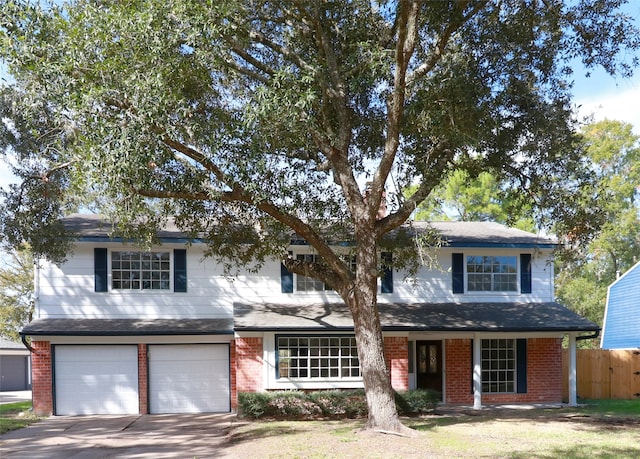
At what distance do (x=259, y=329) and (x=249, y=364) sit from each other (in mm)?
1352

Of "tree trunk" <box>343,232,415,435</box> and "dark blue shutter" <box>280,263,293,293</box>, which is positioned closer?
"tree trunk" <box>343,232,415,435</box>

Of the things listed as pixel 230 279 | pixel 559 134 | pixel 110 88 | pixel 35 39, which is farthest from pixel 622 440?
pixel 35 39

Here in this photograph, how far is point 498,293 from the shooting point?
62.5 ft

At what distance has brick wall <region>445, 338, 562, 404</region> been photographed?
719 inches

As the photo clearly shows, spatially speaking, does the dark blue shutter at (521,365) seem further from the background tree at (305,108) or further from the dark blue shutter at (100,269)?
the dark blue shutter at (100,269)

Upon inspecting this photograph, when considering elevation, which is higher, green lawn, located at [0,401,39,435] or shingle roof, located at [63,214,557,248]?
shingle roof, located at [63,214,557,248]

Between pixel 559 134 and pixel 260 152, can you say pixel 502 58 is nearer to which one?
pixel 559 134

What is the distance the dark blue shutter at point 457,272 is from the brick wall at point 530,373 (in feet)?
5.08

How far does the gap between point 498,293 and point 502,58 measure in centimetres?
829

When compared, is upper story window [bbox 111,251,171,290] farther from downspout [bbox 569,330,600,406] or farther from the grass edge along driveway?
downspout [bbox 569,330,600,406]

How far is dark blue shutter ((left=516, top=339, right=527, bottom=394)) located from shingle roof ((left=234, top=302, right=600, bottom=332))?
0.97m

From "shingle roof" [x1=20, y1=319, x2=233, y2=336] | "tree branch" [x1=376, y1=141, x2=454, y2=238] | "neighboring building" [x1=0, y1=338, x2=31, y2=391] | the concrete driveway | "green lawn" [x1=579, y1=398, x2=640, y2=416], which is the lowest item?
"neighboring building" [x1=0, y1=338, x2=31, y2=391]

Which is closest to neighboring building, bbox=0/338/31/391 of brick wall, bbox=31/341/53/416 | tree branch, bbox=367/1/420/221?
brick wall, bbox=31/341/53/416

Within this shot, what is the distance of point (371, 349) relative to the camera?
12.7m
